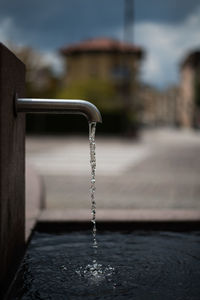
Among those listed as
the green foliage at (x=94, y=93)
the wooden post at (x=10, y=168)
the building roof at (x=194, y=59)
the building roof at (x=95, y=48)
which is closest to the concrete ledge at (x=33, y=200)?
the wooden post at (x=10, y=168)

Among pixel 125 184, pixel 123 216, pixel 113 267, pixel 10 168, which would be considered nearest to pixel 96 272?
pixel 113 267

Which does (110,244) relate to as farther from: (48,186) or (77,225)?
(48,186)

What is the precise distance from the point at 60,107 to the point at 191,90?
66449 mm

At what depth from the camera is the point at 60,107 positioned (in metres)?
2.48

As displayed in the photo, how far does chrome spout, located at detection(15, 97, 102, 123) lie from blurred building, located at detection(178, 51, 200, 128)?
5017 cm

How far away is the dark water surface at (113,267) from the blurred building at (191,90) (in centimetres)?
4919

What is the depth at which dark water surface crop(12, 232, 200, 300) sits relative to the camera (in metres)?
2.45

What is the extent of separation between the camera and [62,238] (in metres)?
3.52

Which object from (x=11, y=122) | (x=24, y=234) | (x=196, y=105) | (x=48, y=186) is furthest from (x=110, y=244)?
(x=196, y=105)

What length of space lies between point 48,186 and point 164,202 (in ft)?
8.07

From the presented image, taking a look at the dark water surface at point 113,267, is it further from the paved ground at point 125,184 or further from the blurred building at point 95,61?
the blurred building at point 95,61

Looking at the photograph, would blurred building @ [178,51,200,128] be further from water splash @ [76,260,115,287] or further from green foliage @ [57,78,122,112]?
water splash @ [76,260,115,287]

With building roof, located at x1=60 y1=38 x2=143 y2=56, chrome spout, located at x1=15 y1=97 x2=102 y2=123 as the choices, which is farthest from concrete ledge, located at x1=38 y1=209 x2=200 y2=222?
building roof, located at x1=60 y1=38 x2=143 y2=56

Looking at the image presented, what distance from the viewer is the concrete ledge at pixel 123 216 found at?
3699 mm
